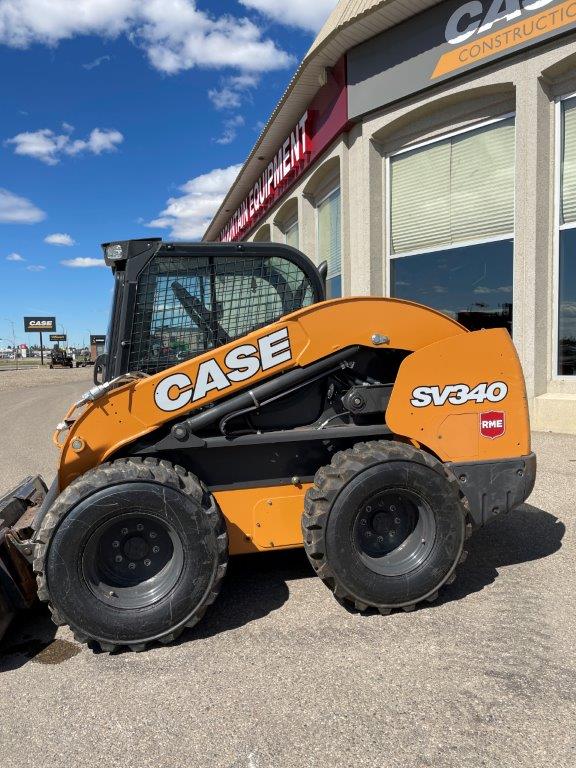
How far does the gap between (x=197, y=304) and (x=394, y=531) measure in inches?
75.0

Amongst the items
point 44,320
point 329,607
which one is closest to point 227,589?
point 329,607

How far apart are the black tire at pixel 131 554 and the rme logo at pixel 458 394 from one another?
1427 millimetres

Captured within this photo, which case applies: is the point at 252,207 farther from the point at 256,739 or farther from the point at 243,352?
the point at 256,739

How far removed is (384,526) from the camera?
137 inches

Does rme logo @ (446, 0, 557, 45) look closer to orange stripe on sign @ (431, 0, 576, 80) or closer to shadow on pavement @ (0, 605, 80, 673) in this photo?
orange stripe on sign @ (431, 0, 576, 80)

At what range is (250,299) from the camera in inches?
147

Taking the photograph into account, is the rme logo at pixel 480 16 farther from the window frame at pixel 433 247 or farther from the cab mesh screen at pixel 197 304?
the cab mesh screen at pixel 197 304

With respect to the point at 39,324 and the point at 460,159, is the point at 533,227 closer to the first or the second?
the point at 460,159

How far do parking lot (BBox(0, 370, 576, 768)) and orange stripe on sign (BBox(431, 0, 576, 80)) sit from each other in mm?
7552

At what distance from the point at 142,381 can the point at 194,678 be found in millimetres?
1609

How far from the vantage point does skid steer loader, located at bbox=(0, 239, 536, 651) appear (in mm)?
3102

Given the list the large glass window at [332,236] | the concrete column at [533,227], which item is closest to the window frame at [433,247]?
the concrete column at [533,227]

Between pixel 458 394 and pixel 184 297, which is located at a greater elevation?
pixel 184 297

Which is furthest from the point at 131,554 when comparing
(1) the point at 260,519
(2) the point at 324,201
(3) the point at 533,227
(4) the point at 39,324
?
(4) the point at 39,324
